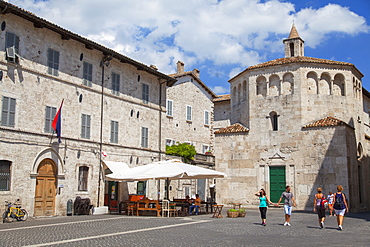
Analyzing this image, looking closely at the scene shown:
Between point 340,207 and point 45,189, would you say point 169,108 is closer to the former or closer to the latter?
point 45,189

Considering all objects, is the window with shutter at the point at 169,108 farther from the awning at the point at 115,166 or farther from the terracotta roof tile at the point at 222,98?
the awning at the point at 115,166

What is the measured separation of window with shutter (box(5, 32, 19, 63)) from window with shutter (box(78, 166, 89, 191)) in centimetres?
667

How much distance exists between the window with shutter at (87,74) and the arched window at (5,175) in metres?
6.43

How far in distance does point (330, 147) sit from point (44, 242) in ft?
66.2

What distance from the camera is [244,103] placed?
30.1m

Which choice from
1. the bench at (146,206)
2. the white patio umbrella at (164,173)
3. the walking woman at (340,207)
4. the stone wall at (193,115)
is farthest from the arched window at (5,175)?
the stone wall at (193,115)

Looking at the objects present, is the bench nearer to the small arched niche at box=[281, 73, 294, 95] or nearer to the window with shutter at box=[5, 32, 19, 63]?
the window with shutter at box=[5, 32, 19, 63]

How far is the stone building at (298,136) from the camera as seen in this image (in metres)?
25.8

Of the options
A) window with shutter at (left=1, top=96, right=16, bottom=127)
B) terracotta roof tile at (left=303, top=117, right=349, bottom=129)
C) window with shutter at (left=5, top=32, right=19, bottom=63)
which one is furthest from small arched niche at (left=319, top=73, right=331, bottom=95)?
window with shutter at (left=1, top=96, right=16, bottom=127)

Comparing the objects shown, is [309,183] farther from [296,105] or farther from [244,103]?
[244,103]

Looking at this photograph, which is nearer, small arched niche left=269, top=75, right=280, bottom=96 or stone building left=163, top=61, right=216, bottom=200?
small arched niche left=269, top=75, right=280, bottom=96

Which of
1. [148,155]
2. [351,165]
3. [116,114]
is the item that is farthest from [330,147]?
[116,114]

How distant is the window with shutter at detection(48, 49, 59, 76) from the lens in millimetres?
20184

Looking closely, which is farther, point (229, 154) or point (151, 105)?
point (229, 154)
